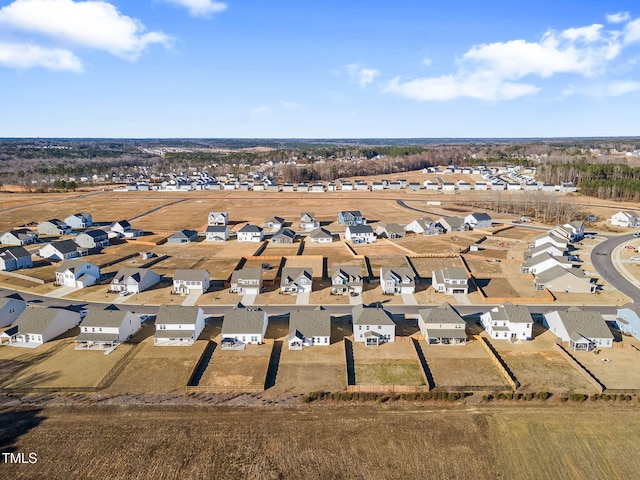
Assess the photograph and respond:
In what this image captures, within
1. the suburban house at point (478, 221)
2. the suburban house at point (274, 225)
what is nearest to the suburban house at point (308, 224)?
the suburban house at point (274, 225)

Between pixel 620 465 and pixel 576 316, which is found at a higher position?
pixel 576 316

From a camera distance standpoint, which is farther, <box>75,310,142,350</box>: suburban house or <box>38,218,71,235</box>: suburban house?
<box>38,218,71,235</box>: suburban house

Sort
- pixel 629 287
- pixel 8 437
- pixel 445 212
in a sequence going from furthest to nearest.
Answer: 1. pixel 445 212
2. pixel 629 287
3. pixel 8 437

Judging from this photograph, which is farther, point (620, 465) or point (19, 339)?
point (19, 339)

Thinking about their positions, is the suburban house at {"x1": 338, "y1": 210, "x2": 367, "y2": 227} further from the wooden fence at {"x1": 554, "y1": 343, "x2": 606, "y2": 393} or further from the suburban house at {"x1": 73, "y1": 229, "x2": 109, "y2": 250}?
the wooden fence at {"x1": 554, "y1": 343, "x2": 606, "y2": 393}

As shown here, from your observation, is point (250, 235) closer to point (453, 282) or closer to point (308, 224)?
point (308, 224)

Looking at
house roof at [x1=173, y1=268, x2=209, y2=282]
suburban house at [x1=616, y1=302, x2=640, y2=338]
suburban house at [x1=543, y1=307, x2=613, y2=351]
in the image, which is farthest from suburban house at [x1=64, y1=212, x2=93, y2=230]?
suburban house at [x1=616, y1=302, x2=640, y2=338]

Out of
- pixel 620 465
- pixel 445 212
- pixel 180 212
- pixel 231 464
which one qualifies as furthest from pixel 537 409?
pixel 180 212

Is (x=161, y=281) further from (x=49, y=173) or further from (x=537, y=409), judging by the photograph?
(x=49, y=173)
